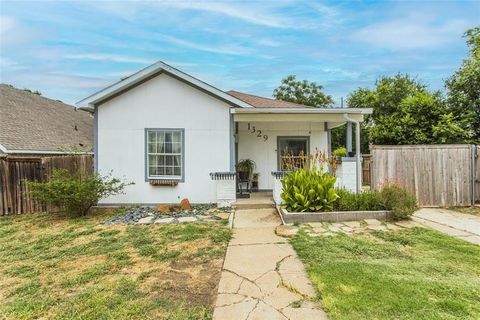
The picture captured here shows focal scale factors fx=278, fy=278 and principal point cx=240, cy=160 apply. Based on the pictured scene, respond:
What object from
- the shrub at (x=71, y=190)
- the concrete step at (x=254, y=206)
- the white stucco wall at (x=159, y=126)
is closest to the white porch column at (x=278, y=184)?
the concrete step at (x=254, y=206)

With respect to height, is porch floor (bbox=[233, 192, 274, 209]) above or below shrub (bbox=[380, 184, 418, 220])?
below

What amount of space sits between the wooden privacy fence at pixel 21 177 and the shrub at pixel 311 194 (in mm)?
6432

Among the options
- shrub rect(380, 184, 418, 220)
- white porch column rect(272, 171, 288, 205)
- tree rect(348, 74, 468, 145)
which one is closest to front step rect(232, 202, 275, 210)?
white porch column rect(272, 171, 288, 205)

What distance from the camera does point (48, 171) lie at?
8.62 metres

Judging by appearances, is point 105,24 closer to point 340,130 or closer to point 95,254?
point 95,254

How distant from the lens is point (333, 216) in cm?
651

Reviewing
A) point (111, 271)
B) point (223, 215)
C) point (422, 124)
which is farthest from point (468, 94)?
point (111, 271)

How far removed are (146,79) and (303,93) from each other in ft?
75.6

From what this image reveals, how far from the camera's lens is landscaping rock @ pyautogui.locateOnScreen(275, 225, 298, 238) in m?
5.54

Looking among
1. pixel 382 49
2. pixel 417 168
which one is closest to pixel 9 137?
pixel 417 168

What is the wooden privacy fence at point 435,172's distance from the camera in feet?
27.1

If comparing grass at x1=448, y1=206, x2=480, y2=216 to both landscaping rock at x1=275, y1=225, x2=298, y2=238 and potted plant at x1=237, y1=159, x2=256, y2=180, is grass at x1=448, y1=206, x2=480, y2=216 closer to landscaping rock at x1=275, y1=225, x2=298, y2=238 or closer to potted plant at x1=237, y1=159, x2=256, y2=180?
landscaping rock at x1=275, y1=225, x2=298, y2=238

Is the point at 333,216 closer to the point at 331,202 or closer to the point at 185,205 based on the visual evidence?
the point at 331,202

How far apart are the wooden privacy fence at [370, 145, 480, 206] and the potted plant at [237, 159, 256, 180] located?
416 cm
